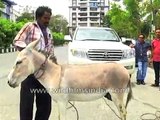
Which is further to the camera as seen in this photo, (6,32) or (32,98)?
(6,32)

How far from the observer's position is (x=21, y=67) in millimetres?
5238

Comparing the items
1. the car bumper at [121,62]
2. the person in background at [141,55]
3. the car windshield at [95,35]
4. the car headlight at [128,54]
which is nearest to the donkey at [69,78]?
the car bumper at [121,62]

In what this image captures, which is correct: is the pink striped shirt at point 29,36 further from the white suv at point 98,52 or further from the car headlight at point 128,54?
the car headlight at point 128,54

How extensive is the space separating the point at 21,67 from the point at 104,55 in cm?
689

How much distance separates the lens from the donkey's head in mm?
5230

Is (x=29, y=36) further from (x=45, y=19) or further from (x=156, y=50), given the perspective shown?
(x=156, y=50)

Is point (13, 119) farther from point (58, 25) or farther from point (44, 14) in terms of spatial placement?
point (58, 25)

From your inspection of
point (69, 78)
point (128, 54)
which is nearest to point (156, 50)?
point (128, 54)

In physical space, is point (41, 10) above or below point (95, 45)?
above

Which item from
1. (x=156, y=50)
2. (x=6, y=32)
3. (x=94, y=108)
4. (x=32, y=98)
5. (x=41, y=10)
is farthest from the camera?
(x=6, y=32)

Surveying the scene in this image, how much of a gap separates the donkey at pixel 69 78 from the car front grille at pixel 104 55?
5.98m

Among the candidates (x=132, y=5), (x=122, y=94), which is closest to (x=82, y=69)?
(x=122, y=94)

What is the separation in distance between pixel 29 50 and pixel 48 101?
0.95 metres

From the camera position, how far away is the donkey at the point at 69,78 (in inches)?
208
